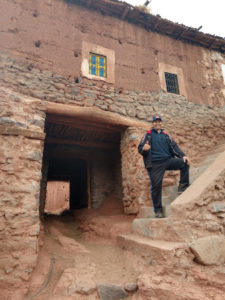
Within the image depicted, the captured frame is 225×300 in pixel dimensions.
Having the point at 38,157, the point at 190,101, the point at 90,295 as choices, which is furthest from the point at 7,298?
the point at 190,101

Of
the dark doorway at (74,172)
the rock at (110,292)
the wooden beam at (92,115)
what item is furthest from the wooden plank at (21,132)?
the dark doorway at (74,172)

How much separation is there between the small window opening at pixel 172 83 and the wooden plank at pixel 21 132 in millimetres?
4161

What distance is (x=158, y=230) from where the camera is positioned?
Result: 289 centimetres

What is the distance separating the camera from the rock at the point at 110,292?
241cm

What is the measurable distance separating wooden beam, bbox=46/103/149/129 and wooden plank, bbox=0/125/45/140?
739 mm

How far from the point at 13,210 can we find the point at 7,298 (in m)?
1.10

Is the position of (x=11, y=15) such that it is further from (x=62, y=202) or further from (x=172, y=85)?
(x=62, y=202)

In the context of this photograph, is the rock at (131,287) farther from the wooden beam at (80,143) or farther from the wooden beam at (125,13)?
the wooden beam at (125,13)

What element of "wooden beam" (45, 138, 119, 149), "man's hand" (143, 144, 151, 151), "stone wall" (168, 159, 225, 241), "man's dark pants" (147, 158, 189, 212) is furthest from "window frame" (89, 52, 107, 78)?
"stone wall" (168, 159, 225, 241)

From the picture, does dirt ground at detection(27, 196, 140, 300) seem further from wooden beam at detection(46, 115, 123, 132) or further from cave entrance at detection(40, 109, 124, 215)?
wooden beam at detection(46, 115, 123, 132)

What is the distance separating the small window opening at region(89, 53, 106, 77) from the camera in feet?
17.1

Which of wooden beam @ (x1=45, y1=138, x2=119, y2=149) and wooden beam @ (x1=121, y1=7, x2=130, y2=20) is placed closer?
wooden beam @ (x1=121, y1=7, x2=130, y2=20)

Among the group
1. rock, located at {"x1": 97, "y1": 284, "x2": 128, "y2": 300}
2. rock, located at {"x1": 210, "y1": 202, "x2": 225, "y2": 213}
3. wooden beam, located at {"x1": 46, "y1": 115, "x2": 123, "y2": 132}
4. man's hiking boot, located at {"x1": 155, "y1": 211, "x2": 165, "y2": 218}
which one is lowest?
rock, located at {"x1": 97, "y1": 284, "x2": 128, "y2": 300}

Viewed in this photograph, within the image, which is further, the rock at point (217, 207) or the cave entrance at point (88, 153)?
the cave entrance at point (88, 153)
